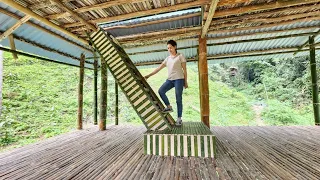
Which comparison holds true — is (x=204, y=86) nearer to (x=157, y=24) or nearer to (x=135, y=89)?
(x=135, y=89)

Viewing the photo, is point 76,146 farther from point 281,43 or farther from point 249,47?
point 281,43

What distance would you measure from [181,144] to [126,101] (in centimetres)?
1023

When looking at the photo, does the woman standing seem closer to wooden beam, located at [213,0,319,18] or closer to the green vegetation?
wooden beam, located at [213,0,319,18]

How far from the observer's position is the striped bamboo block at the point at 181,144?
2746 mm

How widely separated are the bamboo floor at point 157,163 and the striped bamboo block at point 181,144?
5.1 inches

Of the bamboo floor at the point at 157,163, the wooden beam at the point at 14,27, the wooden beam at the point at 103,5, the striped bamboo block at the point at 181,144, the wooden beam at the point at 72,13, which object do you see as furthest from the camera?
the wooden beam at the point at 14,27

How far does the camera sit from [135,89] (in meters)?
3.69

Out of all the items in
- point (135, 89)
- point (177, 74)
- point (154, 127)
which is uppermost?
point (177, 74)

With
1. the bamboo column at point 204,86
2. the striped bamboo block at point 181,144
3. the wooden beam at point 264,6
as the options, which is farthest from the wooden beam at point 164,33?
the striped bamboo block at point 181,144

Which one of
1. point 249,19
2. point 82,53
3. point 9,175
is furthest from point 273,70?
point 9,175

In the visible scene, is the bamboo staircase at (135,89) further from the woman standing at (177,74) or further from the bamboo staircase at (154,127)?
the woman standing at (177,74)

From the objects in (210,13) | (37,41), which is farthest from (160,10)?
(37,41)

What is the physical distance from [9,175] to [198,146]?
8.72 ft

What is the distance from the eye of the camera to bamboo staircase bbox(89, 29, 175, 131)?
10.9ft
